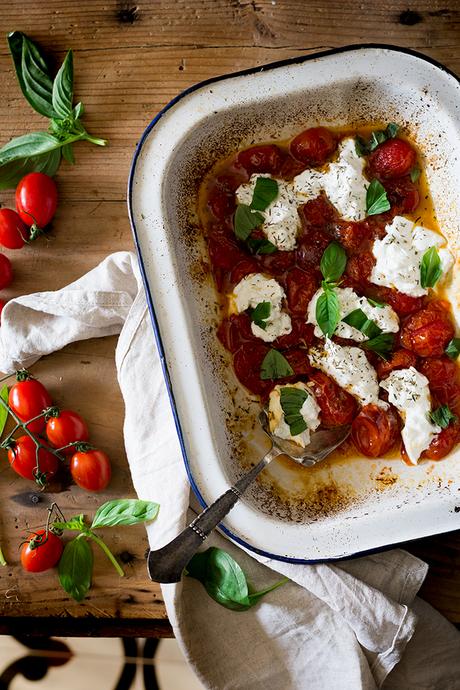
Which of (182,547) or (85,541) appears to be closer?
(182,547)

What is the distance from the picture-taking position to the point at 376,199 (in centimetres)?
209

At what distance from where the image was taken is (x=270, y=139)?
2137 millimetres

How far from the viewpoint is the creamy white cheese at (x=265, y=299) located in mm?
2072

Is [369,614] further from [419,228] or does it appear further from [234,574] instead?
[419,228]

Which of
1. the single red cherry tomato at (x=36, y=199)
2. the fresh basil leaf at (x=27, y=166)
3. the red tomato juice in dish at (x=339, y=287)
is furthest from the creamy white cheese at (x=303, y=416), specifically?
the fresh basil leaf at (x=27, y=166)

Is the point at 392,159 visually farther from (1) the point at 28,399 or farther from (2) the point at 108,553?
(2) the point at 108,553

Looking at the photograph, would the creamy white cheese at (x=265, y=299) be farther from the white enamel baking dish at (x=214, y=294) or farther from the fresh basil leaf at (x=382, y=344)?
the fresh basil leaf at (x=382, y=344)

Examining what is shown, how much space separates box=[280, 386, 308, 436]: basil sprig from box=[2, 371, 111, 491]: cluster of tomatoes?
0.53 metres

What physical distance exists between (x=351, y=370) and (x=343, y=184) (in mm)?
522

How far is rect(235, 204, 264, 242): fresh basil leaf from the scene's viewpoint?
6.88ft

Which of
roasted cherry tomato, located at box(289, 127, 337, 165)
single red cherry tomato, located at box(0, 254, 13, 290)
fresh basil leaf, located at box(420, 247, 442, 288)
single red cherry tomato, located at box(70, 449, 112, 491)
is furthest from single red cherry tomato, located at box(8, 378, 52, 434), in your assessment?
fresh basil leaf, located at box(420, 247, 442, 288)

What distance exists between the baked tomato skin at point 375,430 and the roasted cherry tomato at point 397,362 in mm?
105

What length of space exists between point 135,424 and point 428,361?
0.84 meters

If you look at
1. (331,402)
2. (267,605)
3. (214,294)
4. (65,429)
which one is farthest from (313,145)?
(267,605)
